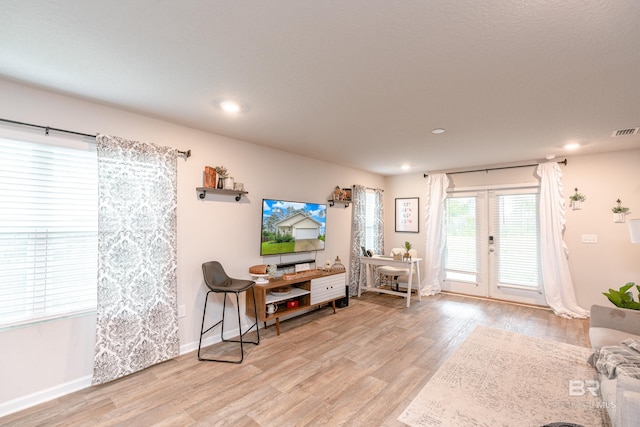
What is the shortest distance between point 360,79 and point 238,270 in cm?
265

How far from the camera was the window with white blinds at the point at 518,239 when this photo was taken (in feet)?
15.4

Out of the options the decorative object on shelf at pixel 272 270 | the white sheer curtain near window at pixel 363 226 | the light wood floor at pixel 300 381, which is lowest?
the light wood floor at pixel 300 381

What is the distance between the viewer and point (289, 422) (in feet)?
6.49

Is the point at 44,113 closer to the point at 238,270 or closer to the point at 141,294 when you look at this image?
the point at 141,294

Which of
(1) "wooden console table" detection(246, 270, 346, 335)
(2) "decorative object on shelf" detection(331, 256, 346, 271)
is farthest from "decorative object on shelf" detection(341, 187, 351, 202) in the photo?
(1) "wooden console table" detection(246, 270, 346, 335)

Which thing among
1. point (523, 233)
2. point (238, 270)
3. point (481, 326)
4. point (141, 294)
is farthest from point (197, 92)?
point (523, 233)

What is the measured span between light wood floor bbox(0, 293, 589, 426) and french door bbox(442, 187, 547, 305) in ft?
3.02

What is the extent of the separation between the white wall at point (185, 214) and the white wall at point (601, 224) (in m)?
3.76

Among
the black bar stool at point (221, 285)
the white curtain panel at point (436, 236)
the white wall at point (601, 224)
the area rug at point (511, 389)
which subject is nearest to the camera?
the area rug at point (511, 389)

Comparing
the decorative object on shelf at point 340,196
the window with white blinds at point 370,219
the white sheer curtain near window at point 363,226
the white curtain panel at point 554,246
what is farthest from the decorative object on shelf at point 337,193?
the white curtain panel at point 554,246

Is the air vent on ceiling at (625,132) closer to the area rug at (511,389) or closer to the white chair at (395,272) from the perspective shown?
the area rug at (511,389)

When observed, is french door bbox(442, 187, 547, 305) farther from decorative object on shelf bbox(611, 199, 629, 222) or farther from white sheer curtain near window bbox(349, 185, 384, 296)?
white sheer curtain near window bbox(349, 185, 384, 296)

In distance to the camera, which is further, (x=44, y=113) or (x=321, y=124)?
(x=321, y=124)

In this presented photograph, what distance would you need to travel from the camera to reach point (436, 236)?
5.53 m
